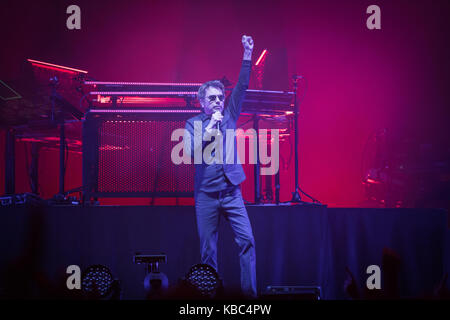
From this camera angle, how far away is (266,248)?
3.27 m

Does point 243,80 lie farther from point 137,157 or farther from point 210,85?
point 137,157

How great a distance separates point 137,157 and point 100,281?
1206mm

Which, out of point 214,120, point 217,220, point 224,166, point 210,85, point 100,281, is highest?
point 210,85

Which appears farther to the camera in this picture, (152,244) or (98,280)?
(152,244)

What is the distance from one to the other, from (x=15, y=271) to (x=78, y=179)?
10.4ft

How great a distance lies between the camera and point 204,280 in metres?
2.64

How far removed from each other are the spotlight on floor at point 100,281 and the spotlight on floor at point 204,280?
600 mm

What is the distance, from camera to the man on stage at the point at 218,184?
283 centimetres

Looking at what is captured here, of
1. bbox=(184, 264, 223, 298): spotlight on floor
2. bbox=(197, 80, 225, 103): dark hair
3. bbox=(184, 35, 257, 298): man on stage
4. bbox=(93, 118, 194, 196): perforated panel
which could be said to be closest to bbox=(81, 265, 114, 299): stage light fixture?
bbox=(184, 264, 223, 298): spotlight on floor

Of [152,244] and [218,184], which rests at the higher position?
[218,184]

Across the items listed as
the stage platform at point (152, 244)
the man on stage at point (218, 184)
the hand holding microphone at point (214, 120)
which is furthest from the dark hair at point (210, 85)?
the stage platform at point (152, 244)

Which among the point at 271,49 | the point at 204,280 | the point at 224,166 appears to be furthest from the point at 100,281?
the point at 271,49
